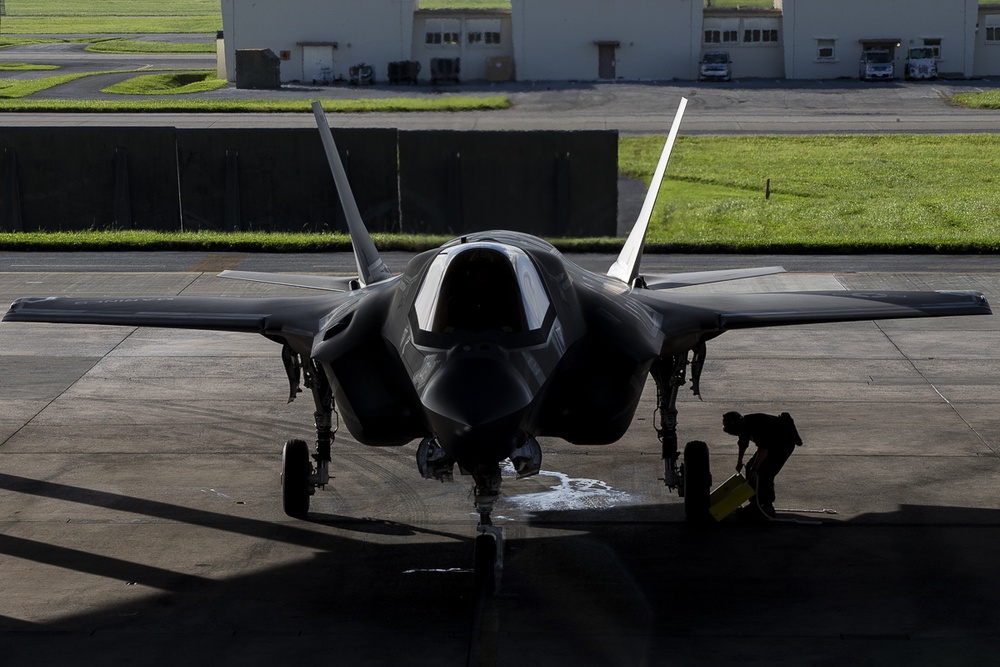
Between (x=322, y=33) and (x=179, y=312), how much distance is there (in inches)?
2279

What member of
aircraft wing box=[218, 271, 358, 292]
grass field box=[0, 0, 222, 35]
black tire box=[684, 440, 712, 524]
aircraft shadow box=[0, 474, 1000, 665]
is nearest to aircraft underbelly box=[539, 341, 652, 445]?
aircraft shadow box=[0, 474, 1000, 665]

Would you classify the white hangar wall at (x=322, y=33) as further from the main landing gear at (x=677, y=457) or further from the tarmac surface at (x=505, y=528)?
the main landing gear at (x=677, y=457)

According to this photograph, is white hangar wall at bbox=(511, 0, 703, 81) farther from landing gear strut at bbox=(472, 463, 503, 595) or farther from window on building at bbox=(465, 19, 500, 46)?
landing gear strut at bbox=(472, 463, 503, 595)

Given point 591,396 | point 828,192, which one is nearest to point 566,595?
point 591,396

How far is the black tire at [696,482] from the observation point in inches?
454

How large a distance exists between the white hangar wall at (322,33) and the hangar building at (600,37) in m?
0.06

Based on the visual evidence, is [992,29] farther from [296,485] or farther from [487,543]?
[487,543]

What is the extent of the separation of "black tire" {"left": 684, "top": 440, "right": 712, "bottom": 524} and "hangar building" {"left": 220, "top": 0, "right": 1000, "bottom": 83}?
2225 inches

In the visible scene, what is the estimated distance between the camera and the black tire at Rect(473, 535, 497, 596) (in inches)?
351

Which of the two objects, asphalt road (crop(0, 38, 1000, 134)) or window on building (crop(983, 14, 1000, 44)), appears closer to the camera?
asphalt road (crop(0, 38, 1000, 134))

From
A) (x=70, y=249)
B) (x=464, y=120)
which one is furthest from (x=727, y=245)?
(x=464, y=120)

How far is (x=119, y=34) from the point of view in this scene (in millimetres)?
121000

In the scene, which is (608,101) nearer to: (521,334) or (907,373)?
(907,373)

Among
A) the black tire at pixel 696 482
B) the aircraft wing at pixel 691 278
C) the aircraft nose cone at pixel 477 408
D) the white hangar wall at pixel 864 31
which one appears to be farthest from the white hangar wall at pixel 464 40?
the aircraft nose cone at pixel 477 408
